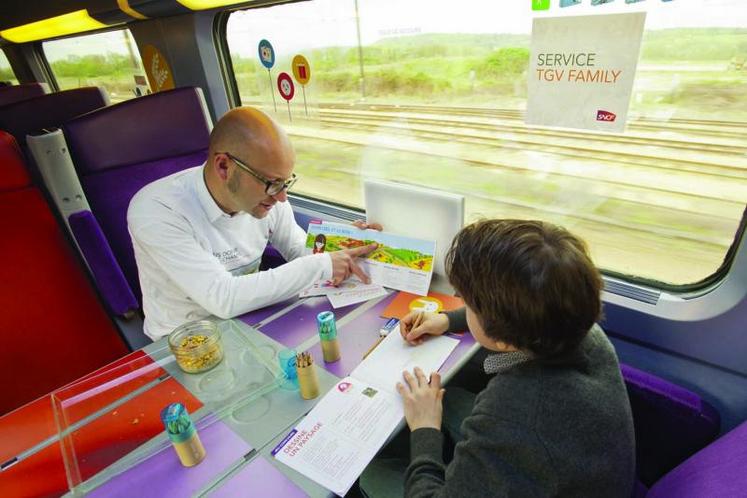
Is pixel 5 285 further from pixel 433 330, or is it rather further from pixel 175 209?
pixel 433 330

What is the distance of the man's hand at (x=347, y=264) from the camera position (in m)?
1.59

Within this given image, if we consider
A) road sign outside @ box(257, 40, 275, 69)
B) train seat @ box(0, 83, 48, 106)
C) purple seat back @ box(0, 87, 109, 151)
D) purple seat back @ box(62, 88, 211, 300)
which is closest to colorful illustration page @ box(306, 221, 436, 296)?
purple seat back @ box(62, 88, 211, 300)

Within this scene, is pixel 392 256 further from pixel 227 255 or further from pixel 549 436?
pixel 549 436

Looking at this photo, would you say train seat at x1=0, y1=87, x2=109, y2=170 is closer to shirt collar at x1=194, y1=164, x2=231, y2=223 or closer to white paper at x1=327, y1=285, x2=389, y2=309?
shirt collar at x1=194, y1=164, x2=231, y2=223

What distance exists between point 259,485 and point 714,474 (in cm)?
91

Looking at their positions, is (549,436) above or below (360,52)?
below

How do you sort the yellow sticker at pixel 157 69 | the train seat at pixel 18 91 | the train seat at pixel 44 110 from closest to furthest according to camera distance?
the train seat at pixel 44 110 < the yellow sticker at pixel 157 69 < the train seat at pixel 18 91

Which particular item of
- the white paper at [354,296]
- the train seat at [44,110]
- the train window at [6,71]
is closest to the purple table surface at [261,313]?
the white paper at [354,296]

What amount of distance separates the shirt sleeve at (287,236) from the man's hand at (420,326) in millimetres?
823

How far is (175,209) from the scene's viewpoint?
152 centimetres

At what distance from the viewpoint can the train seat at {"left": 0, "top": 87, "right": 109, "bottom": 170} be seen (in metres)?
2.27

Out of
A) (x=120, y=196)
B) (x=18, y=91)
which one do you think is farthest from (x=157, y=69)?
(x=18, y=91)

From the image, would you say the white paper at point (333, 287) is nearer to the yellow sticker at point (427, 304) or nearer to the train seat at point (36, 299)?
the yellow sticker at point (427, 304)

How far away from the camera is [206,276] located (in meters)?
1.45
